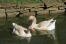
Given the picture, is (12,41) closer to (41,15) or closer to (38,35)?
(38,35)

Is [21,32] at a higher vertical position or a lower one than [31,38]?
higher

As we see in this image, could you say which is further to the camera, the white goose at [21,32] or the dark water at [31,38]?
the white goose at [21,32]

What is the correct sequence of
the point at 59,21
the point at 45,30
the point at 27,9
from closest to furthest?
the point at 45,30
the point at 59,21
the point at 27,9

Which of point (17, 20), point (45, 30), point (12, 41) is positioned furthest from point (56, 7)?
point (12, 41)

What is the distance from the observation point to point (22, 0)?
75.7 ft

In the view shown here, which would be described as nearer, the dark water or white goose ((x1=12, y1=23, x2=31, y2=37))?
the dark water

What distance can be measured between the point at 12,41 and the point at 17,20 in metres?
5.77

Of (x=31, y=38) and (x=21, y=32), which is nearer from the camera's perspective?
(x=31, y=38)

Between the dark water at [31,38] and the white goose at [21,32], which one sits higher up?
the white goose at [21,32]


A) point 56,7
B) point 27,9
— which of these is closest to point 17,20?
point 27,9

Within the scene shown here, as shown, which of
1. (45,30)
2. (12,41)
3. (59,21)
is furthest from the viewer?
(59,21)

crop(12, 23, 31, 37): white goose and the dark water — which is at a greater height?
crop(12, 23, 31, 37): white goose

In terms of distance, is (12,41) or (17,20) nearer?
(12,41)

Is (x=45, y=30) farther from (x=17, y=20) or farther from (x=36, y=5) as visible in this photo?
(x=36, y=5)
